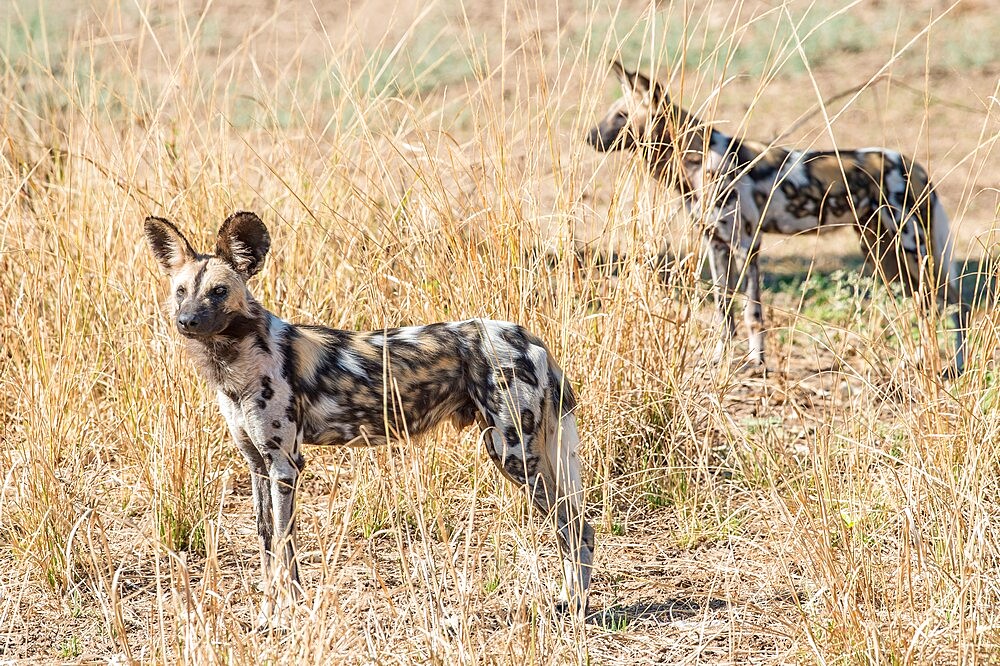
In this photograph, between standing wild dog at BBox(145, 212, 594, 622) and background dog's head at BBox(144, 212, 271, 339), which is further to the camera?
standing wild dog at BBox(145, 212, 594, 622)

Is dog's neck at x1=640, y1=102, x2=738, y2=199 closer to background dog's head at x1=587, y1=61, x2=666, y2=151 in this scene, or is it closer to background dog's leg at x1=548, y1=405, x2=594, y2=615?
background dog's head at x1=587, y1=61, x2=666, y2=151

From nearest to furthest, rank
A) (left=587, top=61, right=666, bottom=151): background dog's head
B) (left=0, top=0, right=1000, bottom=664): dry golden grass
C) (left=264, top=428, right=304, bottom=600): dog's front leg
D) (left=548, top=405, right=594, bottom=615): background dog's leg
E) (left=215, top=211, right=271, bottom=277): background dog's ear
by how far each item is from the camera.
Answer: (left=0, top=0, right=1000, bottom=664): dry golden grass < (left=215, top=211, right=271, bottom=277): background dog's ear < (left=264, top=428, right=304, bottom=600): dog's front leg < (left=548, top=405, right=594, bottom=615): background dog's leg < (left=587, top=61, right=666, bottom=151): background dog's head

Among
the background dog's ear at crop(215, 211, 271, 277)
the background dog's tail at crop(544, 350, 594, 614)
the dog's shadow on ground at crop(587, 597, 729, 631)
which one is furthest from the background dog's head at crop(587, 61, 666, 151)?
the dog's shadow on ground at crop(587, 597, 729, 631)

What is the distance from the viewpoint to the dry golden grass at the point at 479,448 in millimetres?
3180

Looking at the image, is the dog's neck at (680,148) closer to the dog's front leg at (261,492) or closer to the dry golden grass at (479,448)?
the dry golden grass at (479,448)

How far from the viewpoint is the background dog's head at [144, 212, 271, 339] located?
3.24 meters

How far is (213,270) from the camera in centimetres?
332

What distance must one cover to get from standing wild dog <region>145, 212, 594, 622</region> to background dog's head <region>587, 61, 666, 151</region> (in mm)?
1207

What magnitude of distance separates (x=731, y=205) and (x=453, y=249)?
2.20 metres

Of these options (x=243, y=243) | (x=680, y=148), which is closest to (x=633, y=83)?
(x=680, y=148)

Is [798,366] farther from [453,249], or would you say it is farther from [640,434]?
[453,249]

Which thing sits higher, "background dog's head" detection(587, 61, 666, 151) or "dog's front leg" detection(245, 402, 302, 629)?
"background dog's head" detection(587, 61, 666, 151)

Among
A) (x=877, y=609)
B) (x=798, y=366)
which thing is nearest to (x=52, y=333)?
(x=877, y=609)

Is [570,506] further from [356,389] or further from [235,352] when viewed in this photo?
[235,352]
